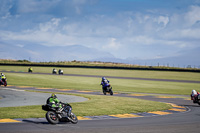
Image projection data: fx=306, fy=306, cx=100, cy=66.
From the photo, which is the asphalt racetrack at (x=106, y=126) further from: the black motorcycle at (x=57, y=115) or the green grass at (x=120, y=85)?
the green grass at (x=120, y=85)

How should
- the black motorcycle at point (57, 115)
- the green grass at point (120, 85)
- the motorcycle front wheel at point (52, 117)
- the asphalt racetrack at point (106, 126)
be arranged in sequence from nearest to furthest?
1. the asphalt racetrack at point (106, 126)
2. the motorcycle front wheel at point (52, 117)
3. the black motorcycle at point (57, 115)
4. the green grass at point (120, 85)

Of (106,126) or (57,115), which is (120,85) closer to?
(106,126)

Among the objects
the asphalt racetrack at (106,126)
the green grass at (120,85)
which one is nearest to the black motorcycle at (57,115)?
the asphalt racetrack at (106,126)

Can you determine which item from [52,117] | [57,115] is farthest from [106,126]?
[52,117]

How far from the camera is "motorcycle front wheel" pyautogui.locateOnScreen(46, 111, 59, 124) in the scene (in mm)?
13938

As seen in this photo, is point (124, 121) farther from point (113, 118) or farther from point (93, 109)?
point (93, 109)

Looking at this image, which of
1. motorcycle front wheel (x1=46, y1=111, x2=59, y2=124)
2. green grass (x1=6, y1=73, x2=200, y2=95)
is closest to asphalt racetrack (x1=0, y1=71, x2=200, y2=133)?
motorcycle front wheel (x1=46, y1=111, x2=59, y2=124)

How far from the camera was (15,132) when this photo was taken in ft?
39.5

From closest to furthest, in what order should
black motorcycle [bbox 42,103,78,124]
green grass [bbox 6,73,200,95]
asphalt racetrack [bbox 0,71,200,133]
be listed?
asphalt racetrack [bbox 0,71,200,133]
black motorcycle [bbox 42,103,78,124]
green grass [bbox 6,73,200,95]

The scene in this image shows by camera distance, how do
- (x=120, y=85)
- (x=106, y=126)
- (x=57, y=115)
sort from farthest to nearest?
(x=120, y=85)
(x=57, y=115)
(x=106, y=126)

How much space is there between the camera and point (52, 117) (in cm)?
1418

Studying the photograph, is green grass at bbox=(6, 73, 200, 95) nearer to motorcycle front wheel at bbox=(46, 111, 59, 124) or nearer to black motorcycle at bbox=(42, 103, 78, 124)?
black motorcycle at bbox=(42, 103, 78, 124)

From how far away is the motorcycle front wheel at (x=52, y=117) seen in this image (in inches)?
549

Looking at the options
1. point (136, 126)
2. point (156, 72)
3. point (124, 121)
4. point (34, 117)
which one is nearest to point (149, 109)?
point (124, 121)
